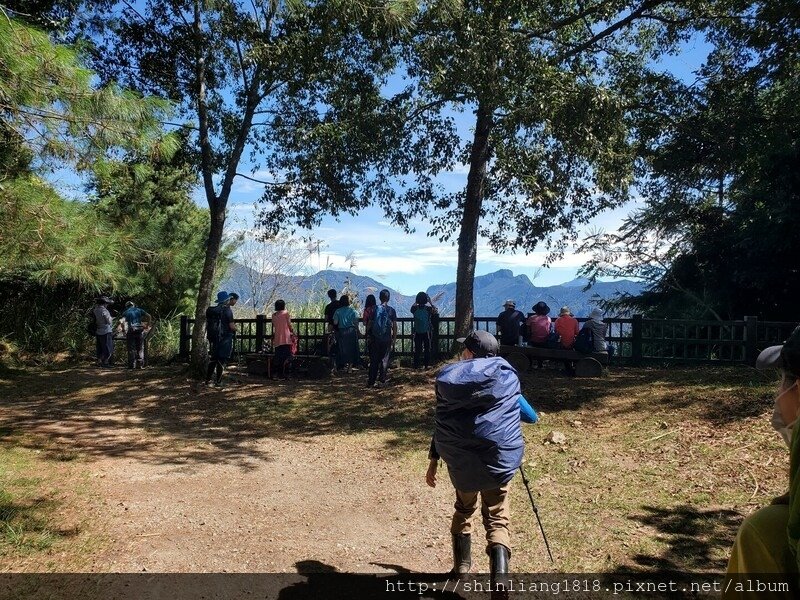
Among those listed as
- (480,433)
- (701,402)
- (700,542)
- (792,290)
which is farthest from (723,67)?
(480,433)

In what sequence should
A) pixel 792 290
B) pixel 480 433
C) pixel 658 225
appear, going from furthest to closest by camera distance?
pixel 658 225, pixel 792 290, pixel 480 433

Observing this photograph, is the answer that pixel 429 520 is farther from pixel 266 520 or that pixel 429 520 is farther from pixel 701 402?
pixel 701 402

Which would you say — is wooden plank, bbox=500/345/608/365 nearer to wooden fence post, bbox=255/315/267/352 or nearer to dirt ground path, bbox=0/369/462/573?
dirt ground path, bbox=0/369/462/573

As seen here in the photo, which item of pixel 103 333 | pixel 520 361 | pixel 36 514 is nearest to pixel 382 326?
pixel 520 361

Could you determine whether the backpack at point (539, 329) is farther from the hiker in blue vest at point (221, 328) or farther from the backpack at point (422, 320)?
the hiker in blue vest at point (221, 328)

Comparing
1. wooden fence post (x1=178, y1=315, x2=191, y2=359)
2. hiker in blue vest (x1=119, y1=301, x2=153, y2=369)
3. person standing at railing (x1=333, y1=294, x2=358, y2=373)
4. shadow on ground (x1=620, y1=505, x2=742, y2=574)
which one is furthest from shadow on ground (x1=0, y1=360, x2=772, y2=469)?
shadow on ground (x1=620, y1=505, x2=742, y2=574)

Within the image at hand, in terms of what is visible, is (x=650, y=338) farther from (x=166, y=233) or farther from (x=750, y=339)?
(x=166, y=233)

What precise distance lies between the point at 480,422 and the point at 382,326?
288 inches

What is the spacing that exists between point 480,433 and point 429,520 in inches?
86.8

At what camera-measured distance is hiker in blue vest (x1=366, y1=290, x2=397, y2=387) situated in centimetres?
1077

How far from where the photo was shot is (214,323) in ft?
36.7

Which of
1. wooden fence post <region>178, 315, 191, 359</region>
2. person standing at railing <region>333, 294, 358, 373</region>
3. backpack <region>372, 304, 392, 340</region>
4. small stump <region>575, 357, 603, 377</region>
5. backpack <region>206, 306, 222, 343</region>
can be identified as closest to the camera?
backpack <region>372, 304, 392, 340</region>

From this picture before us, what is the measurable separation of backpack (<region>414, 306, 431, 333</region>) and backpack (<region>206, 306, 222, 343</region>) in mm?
4104

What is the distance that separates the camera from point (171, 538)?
475 cm
